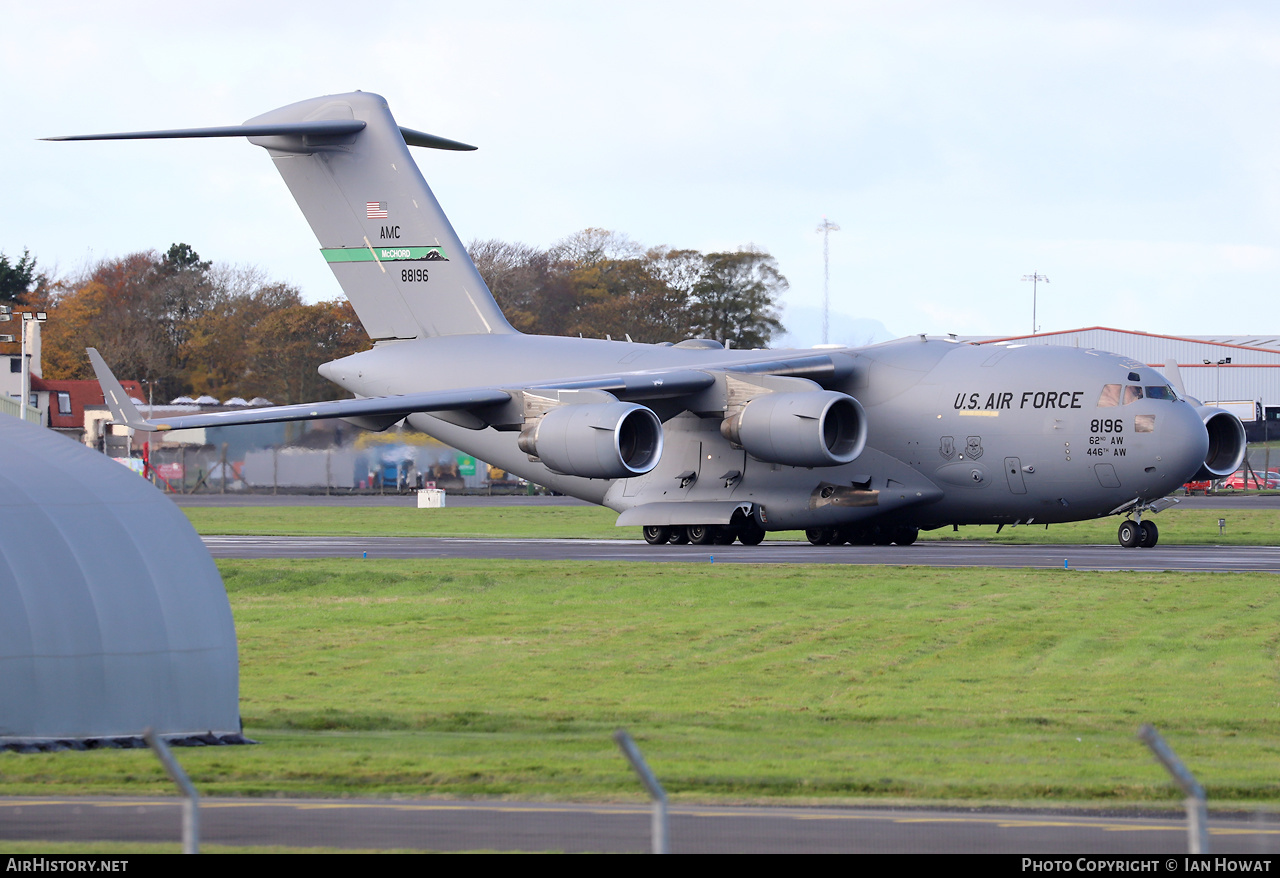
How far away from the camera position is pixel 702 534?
36.1 m

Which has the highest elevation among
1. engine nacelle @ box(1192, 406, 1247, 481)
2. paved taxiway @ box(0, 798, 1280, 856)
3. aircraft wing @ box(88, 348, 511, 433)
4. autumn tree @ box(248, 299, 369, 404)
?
autumn tree @ box(248, 299, 369, 404)

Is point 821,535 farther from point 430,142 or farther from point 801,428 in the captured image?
point 430,142

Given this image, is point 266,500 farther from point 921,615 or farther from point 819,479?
point 921,615

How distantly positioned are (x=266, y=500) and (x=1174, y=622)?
49805 millimetres

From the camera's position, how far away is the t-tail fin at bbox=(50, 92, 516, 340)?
3916 cm

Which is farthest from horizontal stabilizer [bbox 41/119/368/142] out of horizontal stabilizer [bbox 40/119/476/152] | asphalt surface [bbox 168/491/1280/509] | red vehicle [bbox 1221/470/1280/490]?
red vehicle [bbox 1221/470/1280/490]

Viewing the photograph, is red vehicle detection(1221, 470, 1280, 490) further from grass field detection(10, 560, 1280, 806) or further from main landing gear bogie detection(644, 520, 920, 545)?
grass field detection(10, 560, 1280, 806)

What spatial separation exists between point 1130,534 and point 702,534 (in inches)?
366

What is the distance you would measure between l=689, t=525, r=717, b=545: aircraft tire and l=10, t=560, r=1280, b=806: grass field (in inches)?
253

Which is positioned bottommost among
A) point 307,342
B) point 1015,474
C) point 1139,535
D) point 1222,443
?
point 1139,535

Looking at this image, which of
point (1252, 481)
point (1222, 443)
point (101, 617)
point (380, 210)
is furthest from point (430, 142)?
point (1252, 481)

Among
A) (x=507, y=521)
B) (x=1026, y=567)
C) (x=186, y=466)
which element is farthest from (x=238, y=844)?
(x=186, y=466)

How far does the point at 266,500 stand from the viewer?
66312 mm

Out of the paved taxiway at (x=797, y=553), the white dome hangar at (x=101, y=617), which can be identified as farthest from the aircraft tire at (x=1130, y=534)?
the white dome hangar at (x=101, y=617)
